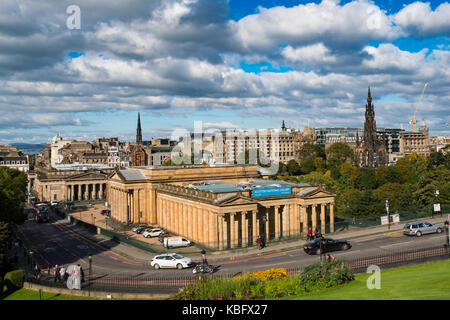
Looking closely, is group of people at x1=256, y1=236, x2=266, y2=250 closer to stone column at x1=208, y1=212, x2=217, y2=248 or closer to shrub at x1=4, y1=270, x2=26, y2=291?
stone column at x1=208, y1=212, x2=217, y2=248

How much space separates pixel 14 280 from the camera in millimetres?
42844

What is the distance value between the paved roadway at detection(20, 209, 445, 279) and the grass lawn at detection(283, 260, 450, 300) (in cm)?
1367

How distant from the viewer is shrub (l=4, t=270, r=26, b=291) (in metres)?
42.7

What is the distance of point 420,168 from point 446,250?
11665 centimetres

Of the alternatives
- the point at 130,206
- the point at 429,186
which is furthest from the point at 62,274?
the point at 429,186

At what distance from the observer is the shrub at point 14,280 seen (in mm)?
42719

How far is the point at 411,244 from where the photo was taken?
163ft

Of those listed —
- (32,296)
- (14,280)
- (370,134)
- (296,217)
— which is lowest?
(32,296)

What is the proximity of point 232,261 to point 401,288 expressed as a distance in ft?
87.3

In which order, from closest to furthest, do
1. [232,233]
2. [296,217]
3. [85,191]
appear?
[232,233], [296,217], [85,191]

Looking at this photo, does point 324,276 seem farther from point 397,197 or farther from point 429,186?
point 397,197

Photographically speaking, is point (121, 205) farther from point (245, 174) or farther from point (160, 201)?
point (245, 174)

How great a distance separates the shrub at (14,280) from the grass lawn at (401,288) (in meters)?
30.9
